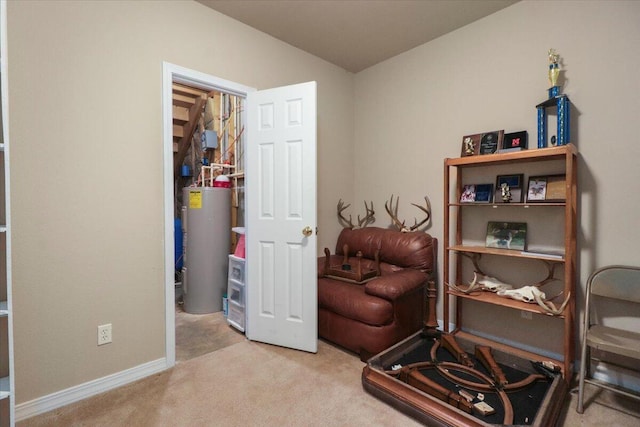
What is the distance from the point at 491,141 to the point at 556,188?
0.59m

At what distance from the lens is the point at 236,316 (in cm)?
299

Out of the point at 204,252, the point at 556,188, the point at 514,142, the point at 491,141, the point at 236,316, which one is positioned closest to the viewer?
the point at 556,188

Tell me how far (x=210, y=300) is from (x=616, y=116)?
3816mm

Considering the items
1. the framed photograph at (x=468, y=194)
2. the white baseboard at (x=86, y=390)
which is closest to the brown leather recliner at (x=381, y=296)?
the framed photograph at (x=468, y=194)

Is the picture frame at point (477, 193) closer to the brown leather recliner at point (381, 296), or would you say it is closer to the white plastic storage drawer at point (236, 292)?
the brown leather recliner at point (381, 296)

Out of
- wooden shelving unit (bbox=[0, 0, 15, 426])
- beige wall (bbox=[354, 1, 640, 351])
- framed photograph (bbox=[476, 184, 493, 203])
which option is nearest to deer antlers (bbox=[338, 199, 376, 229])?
beige wall (bbox=[354, 1, 640, 351])

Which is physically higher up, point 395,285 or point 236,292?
point 395,285

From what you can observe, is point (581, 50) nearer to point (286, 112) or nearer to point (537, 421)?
point (286, 112)

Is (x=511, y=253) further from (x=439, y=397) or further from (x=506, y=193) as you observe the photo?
(x=439, y=397)

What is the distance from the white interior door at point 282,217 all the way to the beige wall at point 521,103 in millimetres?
1181

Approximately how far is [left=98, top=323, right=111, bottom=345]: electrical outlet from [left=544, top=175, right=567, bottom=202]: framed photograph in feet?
9.98

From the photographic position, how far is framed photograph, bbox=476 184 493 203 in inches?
97.4

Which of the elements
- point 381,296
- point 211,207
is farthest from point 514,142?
point 211,207

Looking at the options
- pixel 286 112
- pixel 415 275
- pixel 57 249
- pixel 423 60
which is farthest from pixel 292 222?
pixel 423 60
